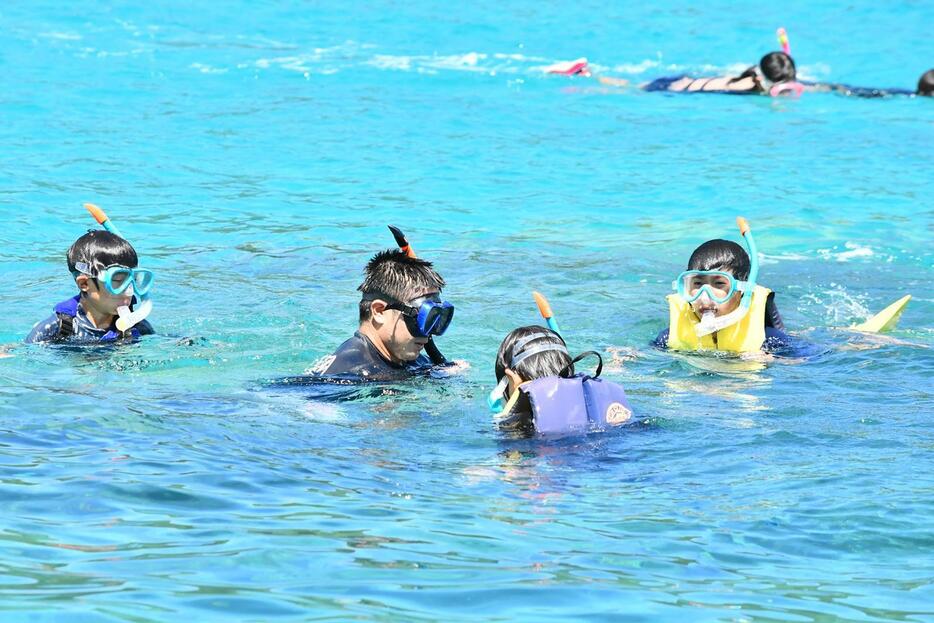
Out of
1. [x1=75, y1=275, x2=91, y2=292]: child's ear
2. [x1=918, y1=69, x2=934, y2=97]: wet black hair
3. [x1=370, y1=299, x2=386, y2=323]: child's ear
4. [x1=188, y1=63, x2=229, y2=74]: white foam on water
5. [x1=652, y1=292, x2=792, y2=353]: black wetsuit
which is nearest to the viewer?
[x1=370, y1=299, x2=386, y2=323]: child's ear

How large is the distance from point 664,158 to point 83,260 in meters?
8.80

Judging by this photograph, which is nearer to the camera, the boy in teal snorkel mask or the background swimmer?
the boy in teal snorkel mask

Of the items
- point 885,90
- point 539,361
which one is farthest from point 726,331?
point 885,90

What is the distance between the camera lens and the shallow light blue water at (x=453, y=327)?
3980mm

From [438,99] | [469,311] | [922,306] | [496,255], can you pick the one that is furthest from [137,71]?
[922,306]

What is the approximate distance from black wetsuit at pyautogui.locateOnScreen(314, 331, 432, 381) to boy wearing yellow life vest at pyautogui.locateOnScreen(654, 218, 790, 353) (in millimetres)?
1808

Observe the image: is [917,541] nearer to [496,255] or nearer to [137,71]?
[496,255]

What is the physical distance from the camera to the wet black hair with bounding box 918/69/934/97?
1786 centimetres

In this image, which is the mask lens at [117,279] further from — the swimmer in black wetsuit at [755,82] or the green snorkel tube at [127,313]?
the swimmer in black wetsuit at [755,82]

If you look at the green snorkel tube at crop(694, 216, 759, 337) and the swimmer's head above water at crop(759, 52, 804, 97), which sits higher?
the swimmer's head above water at crop(759, 52, 804, 97)

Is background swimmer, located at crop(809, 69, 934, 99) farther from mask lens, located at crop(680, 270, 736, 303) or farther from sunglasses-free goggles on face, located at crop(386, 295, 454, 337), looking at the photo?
sunglasses-free goggles on face, located at crop(386, 295, 454, 337)

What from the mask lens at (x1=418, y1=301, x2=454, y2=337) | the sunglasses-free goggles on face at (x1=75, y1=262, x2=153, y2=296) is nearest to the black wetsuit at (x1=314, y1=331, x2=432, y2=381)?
the mask lens at (x1=418, y1=301, x2=454, y2=337)

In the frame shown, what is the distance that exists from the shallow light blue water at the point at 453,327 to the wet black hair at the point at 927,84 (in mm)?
227

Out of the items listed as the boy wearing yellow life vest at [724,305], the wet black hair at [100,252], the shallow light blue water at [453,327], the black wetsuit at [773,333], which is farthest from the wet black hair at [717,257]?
the wet black hair at [100,252]
